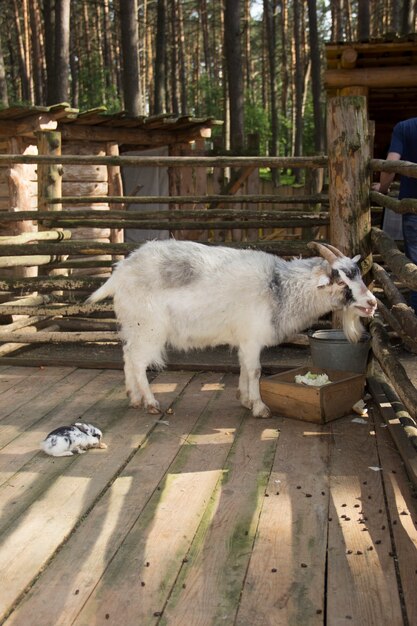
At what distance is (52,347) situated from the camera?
8.00m

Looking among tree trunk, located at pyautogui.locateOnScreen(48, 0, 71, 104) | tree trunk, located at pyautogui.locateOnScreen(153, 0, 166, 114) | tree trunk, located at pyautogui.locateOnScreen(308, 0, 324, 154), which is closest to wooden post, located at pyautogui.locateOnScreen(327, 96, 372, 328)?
tree trunk, located at pyautogui.locateOnScreen(48, 0, 71, 104)

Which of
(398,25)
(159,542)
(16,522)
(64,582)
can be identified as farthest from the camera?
(398,25)

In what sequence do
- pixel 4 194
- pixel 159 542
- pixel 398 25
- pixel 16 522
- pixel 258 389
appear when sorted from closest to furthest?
pixel 159 542 → pixel 16 522 → pixel 258 389 → pixel 4 194 → pixel 398 25

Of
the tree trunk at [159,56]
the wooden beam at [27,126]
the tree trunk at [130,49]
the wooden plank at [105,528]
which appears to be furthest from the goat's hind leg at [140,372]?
the tree trunk at [159,56]

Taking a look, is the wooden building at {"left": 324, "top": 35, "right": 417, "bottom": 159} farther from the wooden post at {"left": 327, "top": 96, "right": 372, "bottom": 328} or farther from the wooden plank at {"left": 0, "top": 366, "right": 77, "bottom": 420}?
the wooden plank at {"left": 0, "top": 366, "right": 77, "bottom": 420}

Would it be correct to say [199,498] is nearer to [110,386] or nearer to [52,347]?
[110,386]

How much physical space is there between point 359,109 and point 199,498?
134 inches

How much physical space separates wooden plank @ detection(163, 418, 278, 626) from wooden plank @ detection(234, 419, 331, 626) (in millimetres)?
50

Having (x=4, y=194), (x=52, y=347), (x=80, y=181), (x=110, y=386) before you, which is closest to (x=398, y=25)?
(x=80, y=181)

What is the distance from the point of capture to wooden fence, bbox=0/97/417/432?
17.7ft

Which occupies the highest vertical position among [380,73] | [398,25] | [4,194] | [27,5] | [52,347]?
[27,5]

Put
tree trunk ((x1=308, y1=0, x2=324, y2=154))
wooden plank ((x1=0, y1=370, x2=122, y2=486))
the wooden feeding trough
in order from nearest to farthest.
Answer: wooden plank ((x1=0, y1=370, x2=122, y2=486)) < the wooden feeding trough < tree trunk ((x1=308, y1=0, x2=324, y2=154))

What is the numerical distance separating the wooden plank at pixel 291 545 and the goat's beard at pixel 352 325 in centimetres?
102

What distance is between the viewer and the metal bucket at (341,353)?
5574 millimetres
